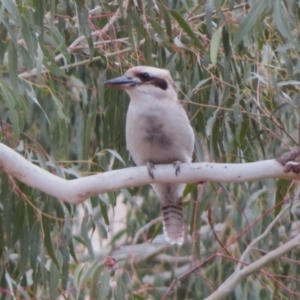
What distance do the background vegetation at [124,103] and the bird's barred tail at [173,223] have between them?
0.06 m

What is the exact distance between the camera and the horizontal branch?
7.78 ft

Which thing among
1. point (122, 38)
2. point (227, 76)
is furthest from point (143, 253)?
point (227, 76)

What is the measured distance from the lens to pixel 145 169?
2568 mm

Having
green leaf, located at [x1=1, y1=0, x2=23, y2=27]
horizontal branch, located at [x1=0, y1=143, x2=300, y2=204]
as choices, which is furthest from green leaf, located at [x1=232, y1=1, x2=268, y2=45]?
green leaf, located at [x1=1, y1=0, x2=23, y2=27]

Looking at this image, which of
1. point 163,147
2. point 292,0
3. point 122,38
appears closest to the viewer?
point 292,0

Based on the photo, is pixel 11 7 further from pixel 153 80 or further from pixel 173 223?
pixel 173 223

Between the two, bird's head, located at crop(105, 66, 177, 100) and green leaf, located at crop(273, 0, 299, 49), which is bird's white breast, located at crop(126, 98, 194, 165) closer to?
bird's head, located at crop(105, 66, 177, 100)

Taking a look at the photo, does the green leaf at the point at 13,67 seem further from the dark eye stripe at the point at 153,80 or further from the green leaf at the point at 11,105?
the dark eye stripe at the point at 153,80

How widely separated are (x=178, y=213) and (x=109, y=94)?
1.56 feet

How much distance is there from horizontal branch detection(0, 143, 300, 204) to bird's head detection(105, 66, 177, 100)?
0.38m

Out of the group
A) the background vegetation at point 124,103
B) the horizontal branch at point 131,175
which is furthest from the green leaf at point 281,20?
the horizontal branch at point 131,175

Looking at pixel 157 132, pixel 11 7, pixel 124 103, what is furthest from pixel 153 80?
pixel 11 7

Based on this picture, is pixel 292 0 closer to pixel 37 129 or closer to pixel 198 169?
pixel 198 169

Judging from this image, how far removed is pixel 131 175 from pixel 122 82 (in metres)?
A: 0.51
